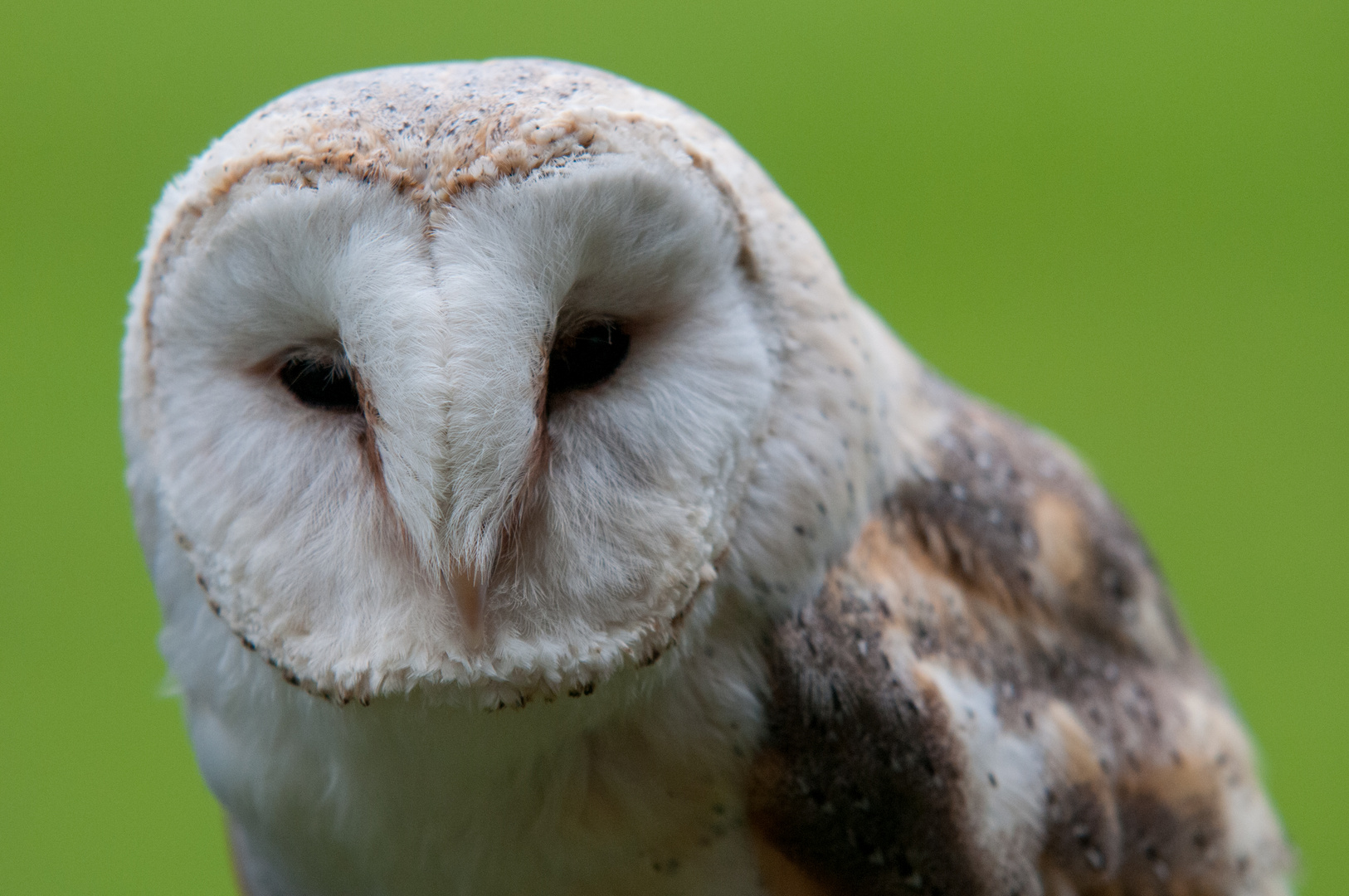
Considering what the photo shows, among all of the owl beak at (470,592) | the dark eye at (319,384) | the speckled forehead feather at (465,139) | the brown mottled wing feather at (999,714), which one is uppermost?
the speckled forehead feather at (465,139)

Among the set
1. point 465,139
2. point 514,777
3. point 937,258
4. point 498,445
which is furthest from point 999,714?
point 937,258

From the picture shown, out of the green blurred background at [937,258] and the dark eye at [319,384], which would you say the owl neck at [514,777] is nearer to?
the dark eye at [319,384]

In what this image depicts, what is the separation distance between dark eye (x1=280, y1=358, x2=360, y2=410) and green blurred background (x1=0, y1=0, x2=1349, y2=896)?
4.26 ft

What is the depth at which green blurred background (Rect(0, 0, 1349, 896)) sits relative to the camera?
1.98 m

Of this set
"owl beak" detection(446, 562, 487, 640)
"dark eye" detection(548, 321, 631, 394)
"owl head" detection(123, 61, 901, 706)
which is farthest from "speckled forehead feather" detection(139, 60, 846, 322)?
"owl beak" detection(446, 562, 487, 640)

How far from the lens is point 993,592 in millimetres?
1063

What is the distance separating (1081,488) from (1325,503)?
1426 millimetres

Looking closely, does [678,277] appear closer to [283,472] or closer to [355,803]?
[283,472]

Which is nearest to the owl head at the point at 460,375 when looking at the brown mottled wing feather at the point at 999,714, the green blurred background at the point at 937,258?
the brown mottled wing feather at the point at 999,714

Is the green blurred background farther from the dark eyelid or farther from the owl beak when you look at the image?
the owl beak

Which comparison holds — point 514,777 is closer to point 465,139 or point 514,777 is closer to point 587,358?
point 587,358

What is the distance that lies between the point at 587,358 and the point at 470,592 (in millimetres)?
166

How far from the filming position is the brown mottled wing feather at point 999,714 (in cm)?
91

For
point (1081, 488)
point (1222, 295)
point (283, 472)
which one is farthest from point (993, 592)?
point (1222, 295)
